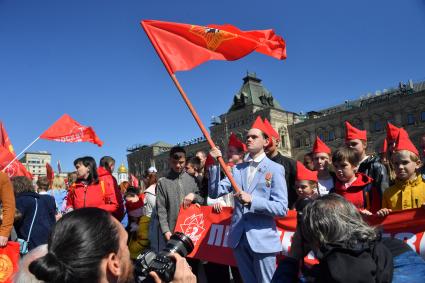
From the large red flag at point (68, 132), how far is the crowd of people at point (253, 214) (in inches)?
87.1

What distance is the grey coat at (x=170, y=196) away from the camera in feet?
17.2

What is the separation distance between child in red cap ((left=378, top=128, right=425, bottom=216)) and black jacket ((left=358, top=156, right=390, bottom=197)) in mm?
299

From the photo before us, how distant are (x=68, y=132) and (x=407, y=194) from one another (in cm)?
829

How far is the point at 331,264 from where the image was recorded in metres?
1.90

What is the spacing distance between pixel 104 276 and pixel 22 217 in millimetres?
4547

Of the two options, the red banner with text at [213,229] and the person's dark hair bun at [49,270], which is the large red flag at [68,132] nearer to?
the red banner with text at [213,229]

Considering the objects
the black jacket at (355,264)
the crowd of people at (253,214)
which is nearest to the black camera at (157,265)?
the crowd of people at (253,214)

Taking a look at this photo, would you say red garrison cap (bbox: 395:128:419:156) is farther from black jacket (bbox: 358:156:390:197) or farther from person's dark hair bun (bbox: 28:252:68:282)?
person's dark hair bun (bbox: 28:252:68:282)

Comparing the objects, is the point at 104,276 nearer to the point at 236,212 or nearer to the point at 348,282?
the point at 348,282

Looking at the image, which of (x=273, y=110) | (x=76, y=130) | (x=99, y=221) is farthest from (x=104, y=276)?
(x=273, y=110)

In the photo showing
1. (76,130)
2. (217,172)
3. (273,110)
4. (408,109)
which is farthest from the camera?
(273,110)

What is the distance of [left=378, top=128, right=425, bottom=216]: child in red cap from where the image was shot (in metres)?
3.97

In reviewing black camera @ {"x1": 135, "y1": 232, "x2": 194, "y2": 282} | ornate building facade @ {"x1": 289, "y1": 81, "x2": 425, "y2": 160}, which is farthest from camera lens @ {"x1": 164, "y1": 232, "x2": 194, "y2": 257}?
ornate building facade @ {"x1": 289, "y1": 81, "x2": 425, "y2": 160}

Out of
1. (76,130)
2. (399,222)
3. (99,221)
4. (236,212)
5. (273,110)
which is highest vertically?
(273,110)
